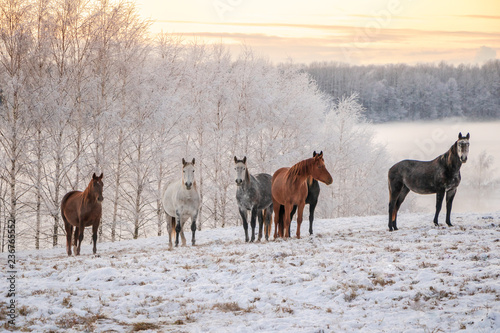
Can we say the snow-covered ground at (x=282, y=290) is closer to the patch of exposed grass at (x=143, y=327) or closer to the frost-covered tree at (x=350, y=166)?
the patch of exposed grass at (x=143, y=327)

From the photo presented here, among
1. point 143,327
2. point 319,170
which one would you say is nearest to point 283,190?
point 319,170

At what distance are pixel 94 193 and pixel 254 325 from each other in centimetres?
857

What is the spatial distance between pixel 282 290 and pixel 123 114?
18.5 meters

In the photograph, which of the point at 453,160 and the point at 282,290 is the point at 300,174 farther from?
the point at 282,290

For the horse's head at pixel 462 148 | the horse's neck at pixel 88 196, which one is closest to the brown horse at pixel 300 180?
the horse's head at pixel 462 148

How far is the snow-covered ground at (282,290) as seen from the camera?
5.93 meters

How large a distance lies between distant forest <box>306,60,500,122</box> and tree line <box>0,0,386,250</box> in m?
81.7

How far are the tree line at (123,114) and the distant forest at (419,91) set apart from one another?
81.7m

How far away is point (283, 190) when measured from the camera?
42.7 ft

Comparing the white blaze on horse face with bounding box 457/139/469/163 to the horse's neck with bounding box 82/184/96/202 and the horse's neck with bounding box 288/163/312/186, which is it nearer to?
the horse's neck with bounding box 288/163/312/186

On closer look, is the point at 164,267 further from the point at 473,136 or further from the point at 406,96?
the point at 406,96

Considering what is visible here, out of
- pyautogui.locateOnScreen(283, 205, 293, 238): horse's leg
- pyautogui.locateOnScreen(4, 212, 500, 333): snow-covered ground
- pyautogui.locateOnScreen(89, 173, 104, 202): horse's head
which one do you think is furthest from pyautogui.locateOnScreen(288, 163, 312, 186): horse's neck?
pyautogui.locateOnScreen(89, 173, 104, 202): horse's head

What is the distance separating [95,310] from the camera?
22.0ft

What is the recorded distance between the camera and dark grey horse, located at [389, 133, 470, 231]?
12.6 meters
